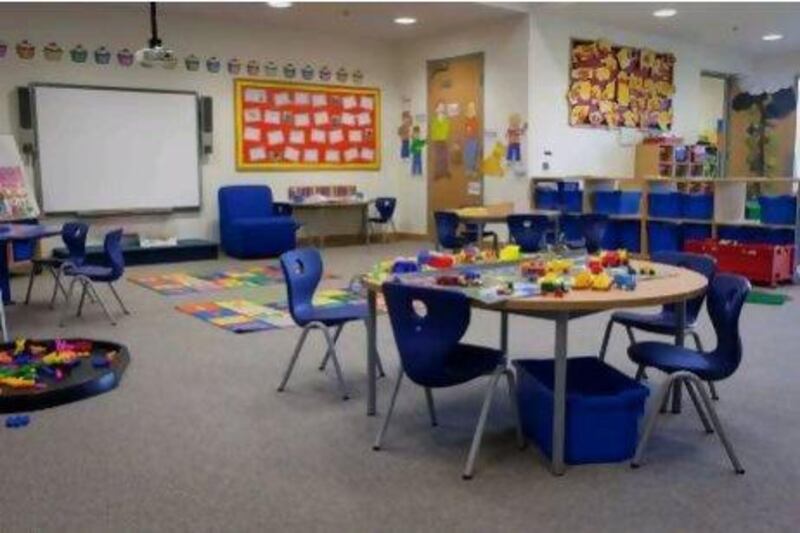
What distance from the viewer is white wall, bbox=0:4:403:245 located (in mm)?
8172

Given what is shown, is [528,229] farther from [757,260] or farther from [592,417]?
[592,417]

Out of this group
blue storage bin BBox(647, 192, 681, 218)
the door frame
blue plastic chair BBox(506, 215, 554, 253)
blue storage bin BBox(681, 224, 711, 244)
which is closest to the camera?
blue plastic chair BBox(506, 215, 554, 253)

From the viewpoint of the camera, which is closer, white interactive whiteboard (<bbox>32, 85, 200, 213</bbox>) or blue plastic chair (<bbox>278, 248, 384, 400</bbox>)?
blue plastic chair (<bbox>278, 248, 384, 400</bbox>)

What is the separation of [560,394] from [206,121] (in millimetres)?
7384

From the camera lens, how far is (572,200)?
884 cm

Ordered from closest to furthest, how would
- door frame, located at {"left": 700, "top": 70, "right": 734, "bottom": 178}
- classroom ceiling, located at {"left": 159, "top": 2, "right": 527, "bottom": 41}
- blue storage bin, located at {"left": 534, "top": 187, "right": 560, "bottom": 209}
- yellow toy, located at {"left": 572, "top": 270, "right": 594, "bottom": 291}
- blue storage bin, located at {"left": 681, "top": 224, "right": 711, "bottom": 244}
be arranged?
yellow toy, located at {"left": 572, "top": 270, "right": 594, "bottom": 291} < blue storage bin, located at {"left": 681, "top": 224, "right": 711, "bottom": 244} < classroom ceiling, located at {"left": 159, "top": 2, "right": 527, "bottom": 41} < blue storage bin, located at {"left": 534, "top": 187, "right": 560, "bottom": 209} < door frame, located at {"left": 700, "top": 70, "right": 734, "bottom": 178}

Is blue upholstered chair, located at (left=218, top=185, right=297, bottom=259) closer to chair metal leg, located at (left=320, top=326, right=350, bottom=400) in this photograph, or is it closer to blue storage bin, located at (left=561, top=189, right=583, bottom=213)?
blue storage bin, located at (left=561, top=189, right=583, bottom=213)

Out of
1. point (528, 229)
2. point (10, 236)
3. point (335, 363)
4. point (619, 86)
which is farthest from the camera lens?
point (619, 86)

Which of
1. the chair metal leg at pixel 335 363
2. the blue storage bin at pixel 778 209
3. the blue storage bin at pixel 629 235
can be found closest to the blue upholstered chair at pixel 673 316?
the chair metal leg at pixel 335 363

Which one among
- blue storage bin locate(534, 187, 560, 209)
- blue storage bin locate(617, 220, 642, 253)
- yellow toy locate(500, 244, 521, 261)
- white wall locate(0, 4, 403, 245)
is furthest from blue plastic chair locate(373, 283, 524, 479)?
white wall locate(0, 4, 403, 245)

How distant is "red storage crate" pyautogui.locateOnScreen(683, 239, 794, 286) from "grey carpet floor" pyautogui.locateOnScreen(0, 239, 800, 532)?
281cm

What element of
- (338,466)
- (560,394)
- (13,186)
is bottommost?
(338,466)

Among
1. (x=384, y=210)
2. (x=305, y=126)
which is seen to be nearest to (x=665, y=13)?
(x=384, y=210)

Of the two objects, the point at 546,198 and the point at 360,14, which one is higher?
the point at 360,14
